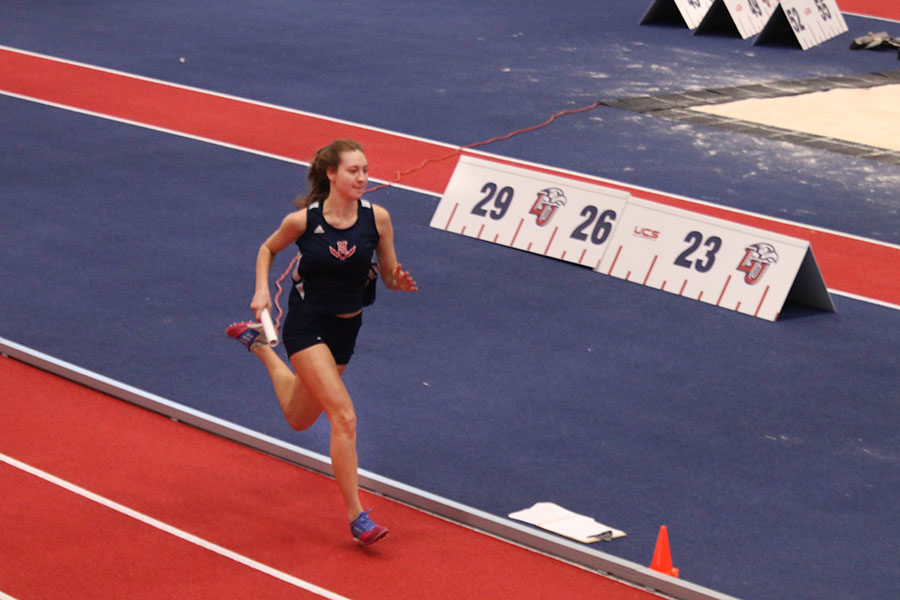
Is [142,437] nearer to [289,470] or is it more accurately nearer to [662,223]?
[289,470]

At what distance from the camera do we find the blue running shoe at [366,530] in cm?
537

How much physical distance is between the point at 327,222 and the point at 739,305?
389 cm

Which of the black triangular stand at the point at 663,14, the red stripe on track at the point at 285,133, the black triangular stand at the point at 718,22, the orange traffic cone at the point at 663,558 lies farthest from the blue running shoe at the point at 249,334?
the black triangular stand at the point at 663,14

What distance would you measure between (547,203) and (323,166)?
4.13 meters

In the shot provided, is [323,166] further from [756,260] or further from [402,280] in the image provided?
[756,260]

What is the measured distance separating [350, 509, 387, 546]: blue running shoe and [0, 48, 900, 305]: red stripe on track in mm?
4903

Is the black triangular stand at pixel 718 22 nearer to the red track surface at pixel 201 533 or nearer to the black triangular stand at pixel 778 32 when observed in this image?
the black triangular stand at pixel 778 32

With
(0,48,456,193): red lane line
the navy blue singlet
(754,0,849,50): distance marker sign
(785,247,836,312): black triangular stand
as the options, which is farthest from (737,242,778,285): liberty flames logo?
(754,0,849,50): distance marker sign

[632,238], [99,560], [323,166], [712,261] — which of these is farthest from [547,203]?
[99,560]

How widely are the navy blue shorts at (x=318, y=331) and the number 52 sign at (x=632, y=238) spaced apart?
3692mm

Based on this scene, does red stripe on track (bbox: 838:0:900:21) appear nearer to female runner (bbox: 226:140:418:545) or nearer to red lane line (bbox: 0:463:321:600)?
female runner (bbox: 226:140:418:545)

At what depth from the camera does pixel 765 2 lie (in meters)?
17.6

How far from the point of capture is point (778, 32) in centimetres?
1677

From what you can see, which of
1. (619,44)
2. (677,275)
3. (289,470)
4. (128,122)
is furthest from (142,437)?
(619,44)
